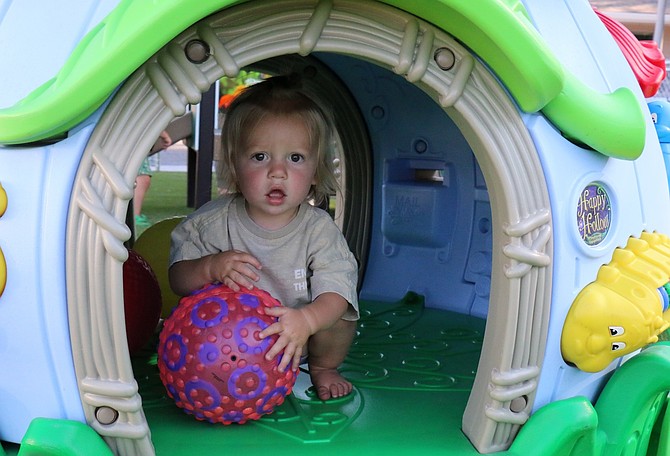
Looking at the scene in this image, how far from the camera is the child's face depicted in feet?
6.39

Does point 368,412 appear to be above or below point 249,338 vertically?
below

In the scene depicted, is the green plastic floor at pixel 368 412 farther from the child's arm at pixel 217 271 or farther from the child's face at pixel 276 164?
the child's face at pixel 276 164

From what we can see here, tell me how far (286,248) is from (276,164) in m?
0.23

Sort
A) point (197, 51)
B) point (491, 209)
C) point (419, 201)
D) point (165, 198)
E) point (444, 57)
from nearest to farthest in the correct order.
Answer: point (197, 51)
point (444, 57)
point (491, 209)
point (419, 201)
point (165, 198)

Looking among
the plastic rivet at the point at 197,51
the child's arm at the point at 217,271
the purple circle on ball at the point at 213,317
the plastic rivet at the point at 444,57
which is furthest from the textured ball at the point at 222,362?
the plastic rivet at the point at 444,57

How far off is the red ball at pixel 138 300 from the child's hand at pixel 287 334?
581 millimetres

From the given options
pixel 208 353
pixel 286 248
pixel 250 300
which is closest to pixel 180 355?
pixel 208 353

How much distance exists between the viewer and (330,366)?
82.8 inches

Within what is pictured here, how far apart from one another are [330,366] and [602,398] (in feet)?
2.17

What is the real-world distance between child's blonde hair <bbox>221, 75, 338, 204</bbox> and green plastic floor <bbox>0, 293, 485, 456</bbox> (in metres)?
0.54

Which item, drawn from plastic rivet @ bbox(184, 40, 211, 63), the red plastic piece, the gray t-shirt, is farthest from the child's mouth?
the red plastic piece

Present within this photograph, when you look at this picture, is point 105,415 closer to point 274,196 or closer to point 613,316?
point 274,196

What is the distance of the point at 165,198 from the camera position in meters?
8.53

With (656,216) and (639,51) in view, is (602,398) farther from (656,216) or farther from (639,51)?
(639,51)
